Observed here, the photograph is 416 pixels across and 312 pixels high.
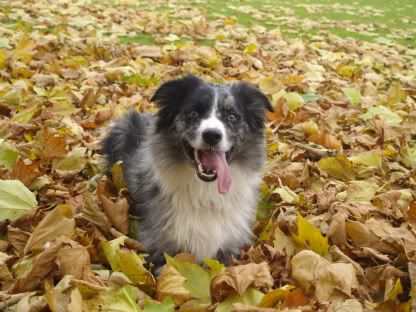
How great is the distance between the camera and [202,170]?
3182 mm

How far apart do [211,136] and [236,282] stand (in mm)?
961

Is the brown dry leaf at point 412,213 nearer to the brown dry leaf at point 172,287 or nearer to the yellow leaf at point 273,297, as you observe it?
the yellow leaf at point 273,297

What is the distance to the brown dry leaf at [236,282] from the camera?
98.0 inches

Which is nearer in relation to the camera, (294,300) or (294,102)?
(294,300)

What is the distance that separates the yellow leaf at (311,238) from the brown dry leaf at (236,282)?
1.62ft

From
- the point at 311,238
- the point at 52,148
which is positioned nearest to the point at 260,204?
the point at 311,238

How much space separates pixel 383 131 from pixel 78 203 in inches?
118

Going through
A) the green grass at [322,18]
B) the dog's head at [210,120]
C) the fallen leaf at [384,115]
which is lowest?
the green grass at [322,18]

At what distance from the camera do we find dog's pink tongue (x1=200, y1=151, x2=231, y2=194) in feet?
10.4

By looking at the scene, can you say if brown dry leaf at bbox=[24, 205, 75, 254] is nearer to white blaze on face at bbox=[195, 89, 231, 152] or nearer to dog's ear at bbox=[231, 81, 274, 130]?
white blaze on face at bbox=[195, 89, 231, 152]

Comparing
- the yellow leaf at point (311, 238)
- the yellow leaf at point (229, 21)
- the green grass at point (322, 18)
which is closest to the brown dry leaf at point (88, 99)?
the yellow leaf at point (311, 238)

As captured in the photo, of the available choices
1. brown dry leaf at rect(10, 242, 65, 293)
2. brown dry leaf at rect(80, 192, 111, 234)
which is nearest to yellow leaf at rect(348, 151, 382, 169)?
brown dry leaf at rect(80, 192, 111, 234)

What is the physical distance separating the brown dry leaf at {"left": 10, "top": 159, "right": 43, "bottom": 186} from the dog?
30.7 inches

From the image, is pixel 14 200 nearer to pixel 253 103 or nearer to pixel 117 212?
pixel 117 212
